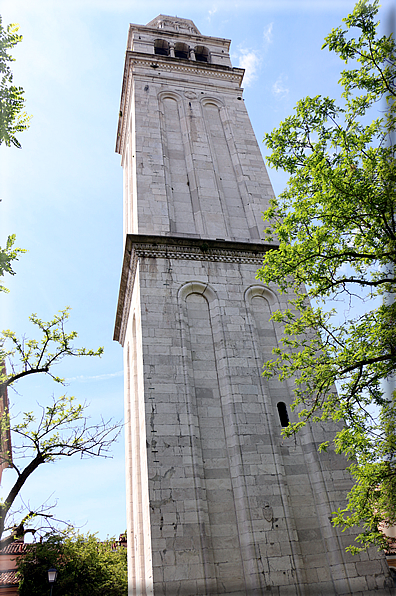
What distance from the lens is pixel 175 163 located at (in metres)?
20.7

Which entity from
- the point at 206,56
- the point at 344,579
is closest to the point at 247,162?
the point at 206,56

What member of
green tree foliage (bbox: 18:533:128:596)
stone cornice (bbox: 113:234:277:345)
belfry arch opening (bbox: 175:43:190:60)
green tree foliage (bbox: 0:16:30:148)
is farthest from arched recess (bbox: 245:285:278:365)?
belfry arch opening (bbox: 175:43:190:60)

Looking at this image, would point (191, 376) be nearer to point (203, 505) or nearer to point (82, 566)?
point (203, 505)

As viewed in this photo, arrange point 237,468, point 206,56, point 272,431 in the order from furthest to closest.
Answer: point 206,56
point 272,431
point 237,468

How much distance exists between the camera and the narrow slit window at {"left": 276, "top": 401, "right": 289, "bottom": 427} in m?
14.7

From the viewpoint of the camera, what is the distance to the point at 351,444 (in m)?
10.5

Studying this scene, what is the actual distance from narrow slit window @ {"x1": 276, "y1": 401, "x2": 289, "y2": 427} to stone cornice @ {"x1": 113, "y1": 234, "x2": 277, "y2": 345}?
215 inches

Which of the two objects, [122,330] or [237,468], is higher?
[122,330]

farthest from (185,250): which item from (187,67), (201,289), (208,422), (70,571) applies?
(70,571)

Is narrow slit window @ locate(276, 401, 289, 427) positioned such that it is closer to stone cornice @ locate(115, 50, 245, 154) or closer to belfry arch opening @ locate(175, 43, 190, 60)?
stone cornice @ locate(115, 50, 245, 154)

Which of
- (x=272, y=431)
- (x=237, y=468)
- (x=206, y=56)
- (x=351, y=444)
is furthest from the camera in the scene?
(x=206, y=56)

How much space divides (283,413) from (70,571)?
1551cm

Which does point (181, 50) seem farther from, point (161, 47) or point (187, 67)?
point (187, 67)

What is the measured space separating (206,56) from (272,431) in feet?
77.7
